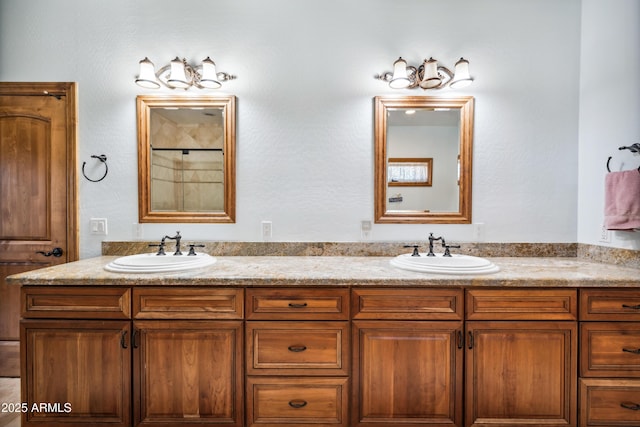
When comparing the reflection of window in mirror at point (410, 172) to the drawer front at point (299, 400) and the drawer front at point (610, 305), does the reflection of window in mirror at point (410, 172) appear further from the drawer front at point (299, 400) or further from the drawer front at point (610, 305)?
the drawer front at point (299, 400)

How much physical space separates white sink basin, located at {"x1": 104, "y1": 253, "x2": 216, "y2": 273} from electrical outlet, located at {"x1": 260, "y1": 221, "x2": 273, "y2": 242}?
0.42 m

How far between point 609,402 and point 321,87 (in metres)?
2.37

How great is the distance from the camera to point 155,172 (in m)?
2.10

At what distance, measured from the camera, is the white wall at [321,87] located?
2072 mm

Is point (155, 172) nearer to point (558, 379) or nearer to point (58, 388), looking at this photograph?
point (58, 388)

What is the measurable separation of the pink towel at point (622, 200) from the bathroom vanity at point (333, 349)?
0.39m

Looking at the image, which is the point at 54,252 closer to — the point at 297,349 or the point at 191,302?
the point at 191,302

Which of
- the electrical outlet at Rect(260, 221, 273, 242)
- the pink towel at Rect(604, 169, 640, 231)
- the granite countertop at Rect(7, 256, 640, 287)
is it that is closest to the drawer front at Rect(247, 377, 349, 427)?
the granite countertop at Rect(7, 256, 640, 287)

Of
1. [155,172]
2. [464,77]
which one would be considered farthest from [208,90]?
[464,77]

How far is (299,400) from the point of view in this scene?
4.89ft

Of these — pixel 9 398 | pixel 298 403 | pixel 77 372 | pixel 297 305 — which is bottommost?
pixel 9 398

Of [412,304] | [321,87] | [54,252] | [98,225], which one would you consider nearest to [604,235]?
[412,304]

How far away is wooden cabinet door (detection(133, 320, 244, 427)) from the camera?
1.48m

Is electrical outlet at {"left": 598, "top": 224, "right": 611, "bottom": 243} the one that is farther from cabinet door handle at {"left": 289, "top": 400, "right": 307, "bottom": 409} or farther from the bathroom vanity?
cabinet door handle at {"left": 289, "top": 400, "right": 307, "bottom": 409}
